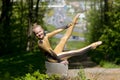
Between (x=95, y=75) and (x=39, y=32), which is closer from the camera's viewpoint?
(x=39, y=32)

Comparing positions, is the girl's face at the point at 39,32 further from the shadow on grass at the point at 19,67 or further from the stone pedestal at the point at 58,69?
the shadow on grass at the point at 19,67

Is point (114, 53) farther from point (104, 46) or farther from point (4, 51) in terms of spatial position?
point (4, 51)

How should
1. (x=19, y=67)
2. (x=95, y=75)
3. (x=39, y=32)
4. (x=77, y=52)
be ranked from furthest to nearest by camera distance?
(x=19, y=67) → (x=95, y=75) → (x=39, y=32) → (x=77, y=52)

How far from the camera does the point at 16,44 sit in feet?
120

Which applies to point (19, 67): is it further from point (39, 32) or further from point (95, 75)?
point (39, 32)

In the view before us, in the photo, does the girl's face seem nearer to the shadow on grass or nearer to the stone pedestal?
the stone pedestal

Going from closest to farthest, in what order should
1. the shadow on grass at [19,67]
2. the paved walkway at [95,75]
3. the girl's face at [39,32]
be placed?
the girl's face at [39,32]
the paved walkway at [95,75]
the shadow on grass at [19,67]

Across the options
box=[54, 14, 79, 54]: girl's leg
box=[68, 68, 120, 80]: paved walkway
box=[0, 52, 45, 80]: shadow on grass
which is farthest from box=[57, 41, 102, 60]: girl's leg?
box=[0, 52, 45, 80]: shadow on grass

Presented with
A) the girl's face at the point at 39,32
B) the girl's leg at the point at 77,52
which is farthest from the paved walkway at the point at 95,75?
the girl's face at the point at 39,32

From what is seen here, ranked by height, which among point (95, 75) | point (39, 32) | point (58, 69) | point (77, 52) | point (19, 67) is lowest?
point (19, 67)

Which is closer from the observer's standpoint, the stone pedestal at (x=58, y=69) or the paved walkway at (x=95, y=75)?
the stone pedestal at (x=58, y=69)

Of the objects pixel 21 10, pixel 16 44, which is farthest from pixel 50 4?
pixel 16 44

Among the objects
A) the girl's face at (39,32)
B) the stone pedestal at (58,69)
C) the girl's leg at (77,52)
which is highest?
the girl's face at (39,32)

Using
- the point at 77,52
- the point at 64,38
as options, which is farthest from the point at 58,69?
the point at 64,38
